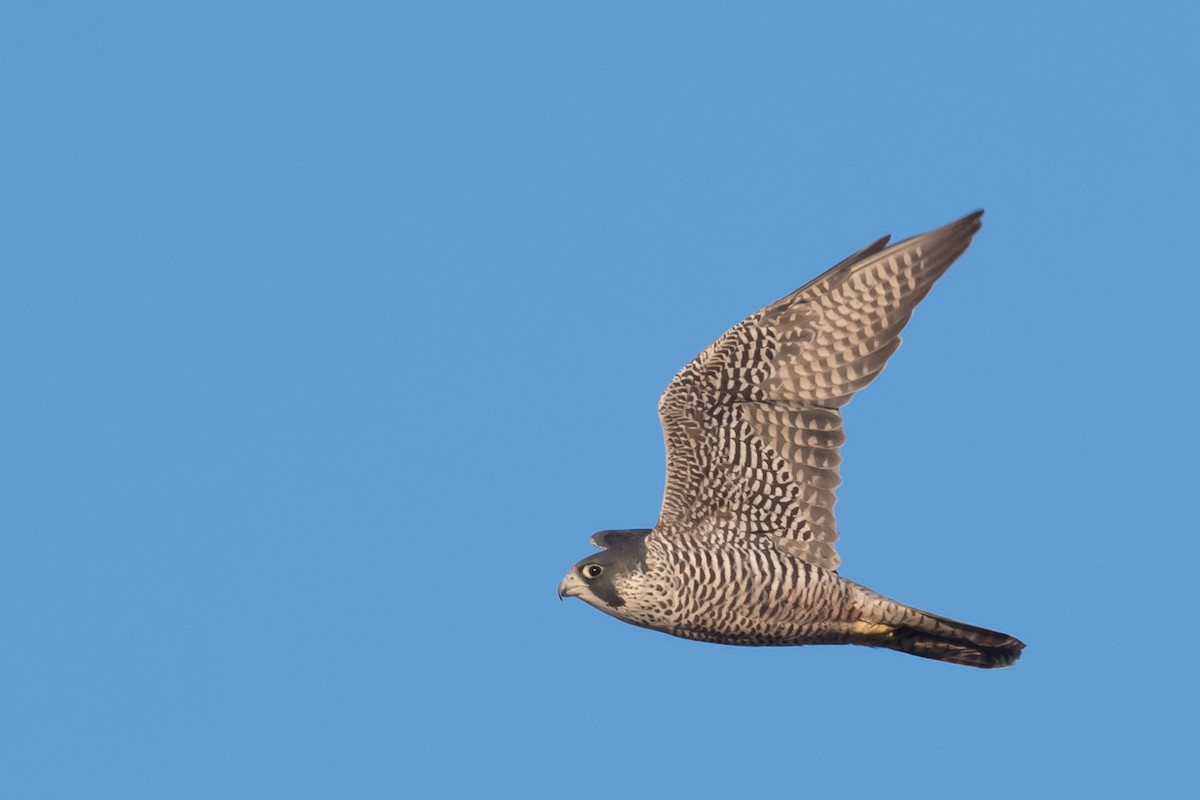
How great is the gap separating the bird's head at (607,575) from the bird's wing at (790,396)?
1.09 ft

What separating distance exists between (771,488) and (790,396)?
0.76m

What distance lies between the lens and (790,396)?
21578mm

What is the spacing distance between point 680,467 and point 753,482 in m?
0.59

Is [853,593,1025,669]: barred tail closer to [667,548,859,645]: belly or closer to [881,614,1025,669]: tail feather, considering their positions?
[881,614,1025,669]: tail feather

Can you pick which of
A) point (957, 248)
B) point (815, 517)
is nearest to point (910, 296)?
point (957, 248)

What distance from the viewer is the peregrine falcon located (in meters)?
21.5

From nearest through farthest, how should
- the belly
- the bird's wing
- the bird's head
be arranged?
the bird's wing → the belly → the bird's head

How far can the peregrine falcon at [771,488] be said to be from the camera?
21.5 meters

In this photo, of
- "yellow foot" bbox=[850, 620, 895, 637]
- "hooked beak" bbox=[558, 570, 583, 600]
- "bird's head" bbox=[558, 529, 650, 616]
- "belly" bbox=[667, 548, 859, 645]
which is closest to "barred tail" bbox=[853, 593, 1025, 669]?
"yellow foot" bbox=[850, 620, 895, 637]

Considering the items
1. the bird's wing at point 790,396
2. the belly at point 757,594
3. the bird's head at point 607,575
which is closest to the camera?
the bird's wing at point 790,396

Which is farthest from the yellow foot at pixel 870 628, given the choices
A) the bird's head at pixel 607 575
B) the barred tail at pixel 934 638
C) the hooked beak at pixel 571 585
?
the hooked beak at pixel 571 585

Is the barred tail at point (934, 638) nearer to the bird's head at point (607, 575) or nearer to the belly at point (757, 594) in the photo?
the belly at point (757, 594)

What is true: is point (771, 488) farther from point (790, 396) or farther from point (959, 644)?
point (959, 644)

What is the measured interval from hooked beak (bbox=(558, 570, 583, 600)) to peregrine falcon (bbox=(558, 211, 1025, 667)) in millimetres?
11
